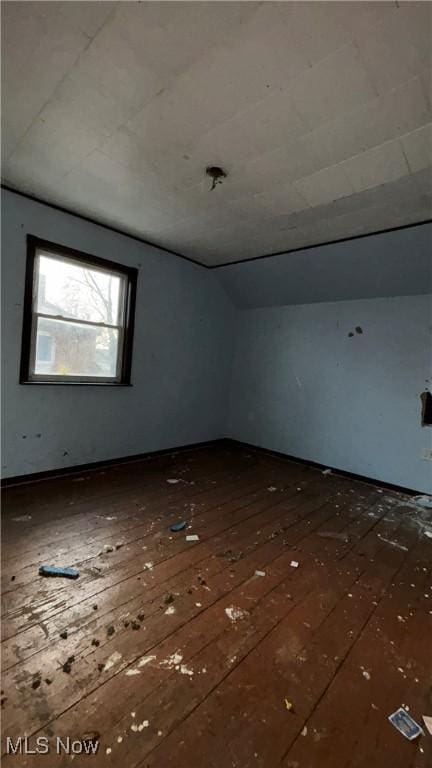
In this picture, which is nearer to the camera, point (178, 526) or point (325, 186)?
point (325, 186)

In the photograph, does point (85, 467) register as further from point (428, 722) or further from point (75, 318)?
point (428, 722)

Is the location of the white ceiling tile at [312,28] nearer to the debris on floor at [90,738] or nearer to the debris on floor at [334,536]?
the debris on floor at [90,738]

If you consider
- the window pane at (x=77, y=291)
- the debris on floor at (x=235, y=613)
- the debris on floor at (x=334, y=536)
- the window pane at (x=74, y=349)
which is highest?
the window pane at (x=77, y=291)

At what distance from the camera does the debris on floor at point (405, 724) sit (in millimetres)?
1129

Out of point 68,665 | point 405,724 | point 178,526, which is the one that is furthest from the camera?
point 178,526

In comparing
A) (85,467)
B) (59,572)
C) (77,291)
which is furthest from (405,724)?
(77,291)

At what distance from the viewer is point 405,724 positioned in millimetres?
1158

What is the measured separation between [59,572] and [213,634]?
3.03 ft

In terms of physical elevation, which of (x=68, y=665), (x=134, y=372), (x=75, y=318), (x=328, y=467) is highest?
(x=75, y=318)

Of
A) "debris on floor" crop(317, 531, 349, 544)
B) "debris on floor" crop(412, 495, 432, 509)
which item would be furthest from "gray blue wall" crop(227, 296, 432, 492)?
"debris on floor" crop(317, 531, 349, 544)

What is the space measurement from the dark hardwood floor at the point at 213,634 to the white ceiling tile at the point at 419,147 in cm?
251

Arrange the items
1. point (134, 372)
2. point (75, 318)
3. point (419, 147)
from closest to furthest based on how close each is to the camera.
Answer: point (419, 147) → point (75, 318) → point (134, 372)

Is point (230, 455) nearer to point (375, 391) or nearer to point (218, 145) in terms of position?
point (375, 391)

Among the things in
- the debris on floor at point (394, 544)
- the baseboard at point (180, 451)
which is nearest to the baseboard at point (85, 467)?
the baseboard at point (180, 451)
